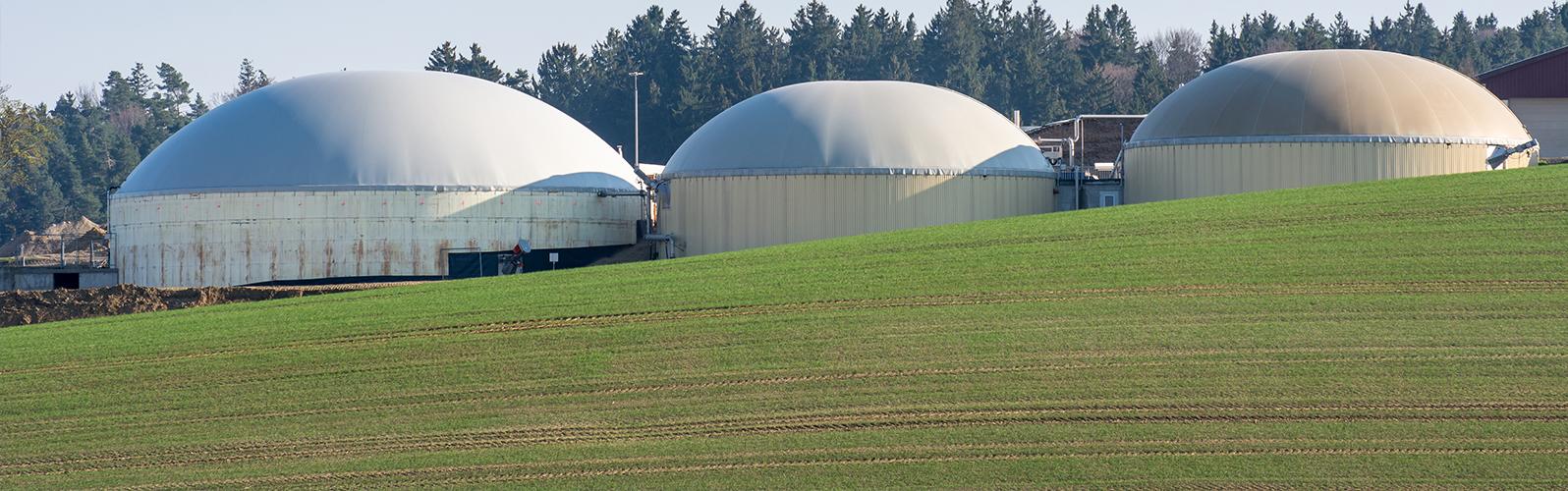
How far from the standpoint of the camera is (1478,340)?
21719mm

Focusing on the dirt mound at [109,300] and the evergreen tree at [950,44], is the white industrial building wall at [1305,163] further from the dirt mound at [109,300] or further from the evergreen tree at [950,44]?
the evergreen tree at [950,44]

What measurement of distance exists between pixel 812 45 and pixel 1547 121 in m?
61.8

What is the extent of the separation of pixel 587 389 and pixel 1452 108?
91.5 ft

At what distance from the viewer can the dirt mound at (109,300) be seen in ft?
114

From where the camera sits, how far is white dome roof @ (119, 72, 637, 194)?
43938mm

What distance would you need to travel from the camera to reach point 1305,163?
41.4m

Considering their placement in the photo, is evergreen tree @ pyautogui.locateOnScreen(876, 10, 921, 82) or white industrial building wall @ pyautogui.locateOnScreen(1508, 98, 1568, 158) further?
evergreen tree @ pyautogui.locateOnScreen(876, 10, 921, 82)

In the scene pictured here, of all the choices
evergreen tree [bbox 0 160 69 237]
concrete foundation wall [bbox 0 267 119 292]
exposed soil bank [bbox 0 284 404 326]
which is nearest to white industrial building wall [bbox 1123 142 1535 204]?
exposed soil bank [bbox 0 284 404 326]

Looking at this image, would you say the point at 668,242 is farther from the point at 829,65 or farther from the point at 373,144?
the point at 829,65

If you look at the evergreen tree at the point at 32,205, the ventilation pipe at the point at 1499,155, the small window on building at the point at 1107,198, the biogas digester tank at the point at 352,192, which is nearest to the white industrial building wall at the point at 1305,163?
the ventilation pipe at the point at 1499,155

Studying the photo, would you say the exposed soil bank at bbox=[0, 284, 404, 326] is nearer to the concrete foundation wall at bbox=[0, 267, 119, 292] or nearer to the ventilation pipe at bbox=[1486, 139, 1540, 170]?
the concrete foundation wall at bbox=[0, 267, 119, 292]

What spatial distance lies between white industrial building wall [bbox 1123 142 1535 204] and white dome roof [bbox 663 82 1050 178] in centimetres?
400

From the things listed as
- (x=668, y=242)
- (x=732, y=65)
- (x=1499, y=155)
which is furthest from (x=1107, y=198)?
(x=732, y=65)

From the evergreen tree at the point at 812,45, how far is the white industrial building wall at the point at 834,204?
2759 inches
